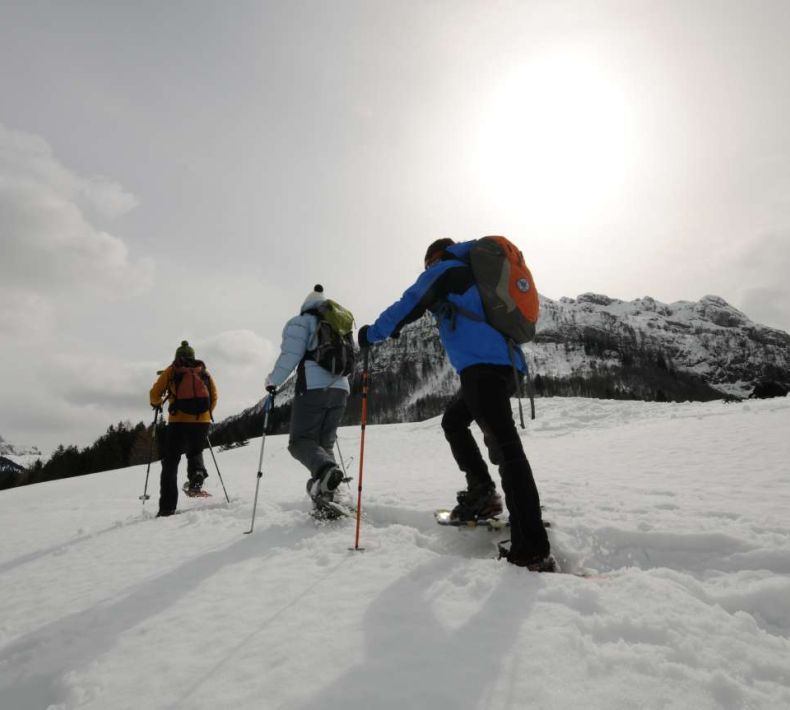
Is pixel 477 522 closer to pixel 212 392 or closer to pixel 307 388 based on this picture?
pixel 307 388

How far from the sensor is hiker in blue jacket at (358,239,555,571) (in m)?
3.05

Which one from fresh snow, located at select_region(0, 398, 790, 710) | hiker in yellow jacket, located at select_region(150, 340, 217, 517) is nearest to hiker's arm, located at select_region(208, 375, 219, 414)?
hiker in yellow jacket, located at select_region(150, 340, 217, 517)

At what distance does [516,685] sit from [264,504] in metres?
4.96

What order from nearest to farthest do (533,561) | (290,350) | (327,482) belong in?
(533,561) < (327,482) < (290,350)

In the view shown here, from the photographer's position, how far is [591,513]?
4.14 metres

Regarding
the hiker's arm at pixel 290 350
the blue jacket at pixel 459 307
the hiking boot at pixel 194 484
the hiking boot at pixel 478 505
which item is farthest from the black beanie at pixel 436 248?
the hiking boot at pixel 194 484

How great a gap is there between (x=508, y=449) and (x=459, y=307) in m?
1.21

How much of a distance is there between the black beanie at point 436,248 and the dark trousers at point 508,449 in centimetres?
119

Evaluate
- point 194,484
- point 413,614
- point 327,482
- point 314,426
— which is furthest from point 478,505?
point 194,484

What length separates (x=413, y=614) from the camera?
2289 mm

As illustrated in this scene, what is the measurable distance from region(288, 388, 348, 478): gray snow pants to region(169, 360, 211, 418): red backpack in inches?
113

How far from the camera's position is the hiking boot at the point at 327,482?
4.51 metres

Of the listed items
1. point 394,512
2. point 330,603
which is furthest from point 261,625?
point 394,512

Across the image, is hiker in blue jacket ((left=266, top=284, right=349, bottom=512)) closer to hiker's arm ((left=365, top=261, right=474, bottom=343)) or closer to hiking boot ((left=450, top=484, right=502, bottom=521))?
hiking boot ((left=450, top=484, right=502, bottom=521))
